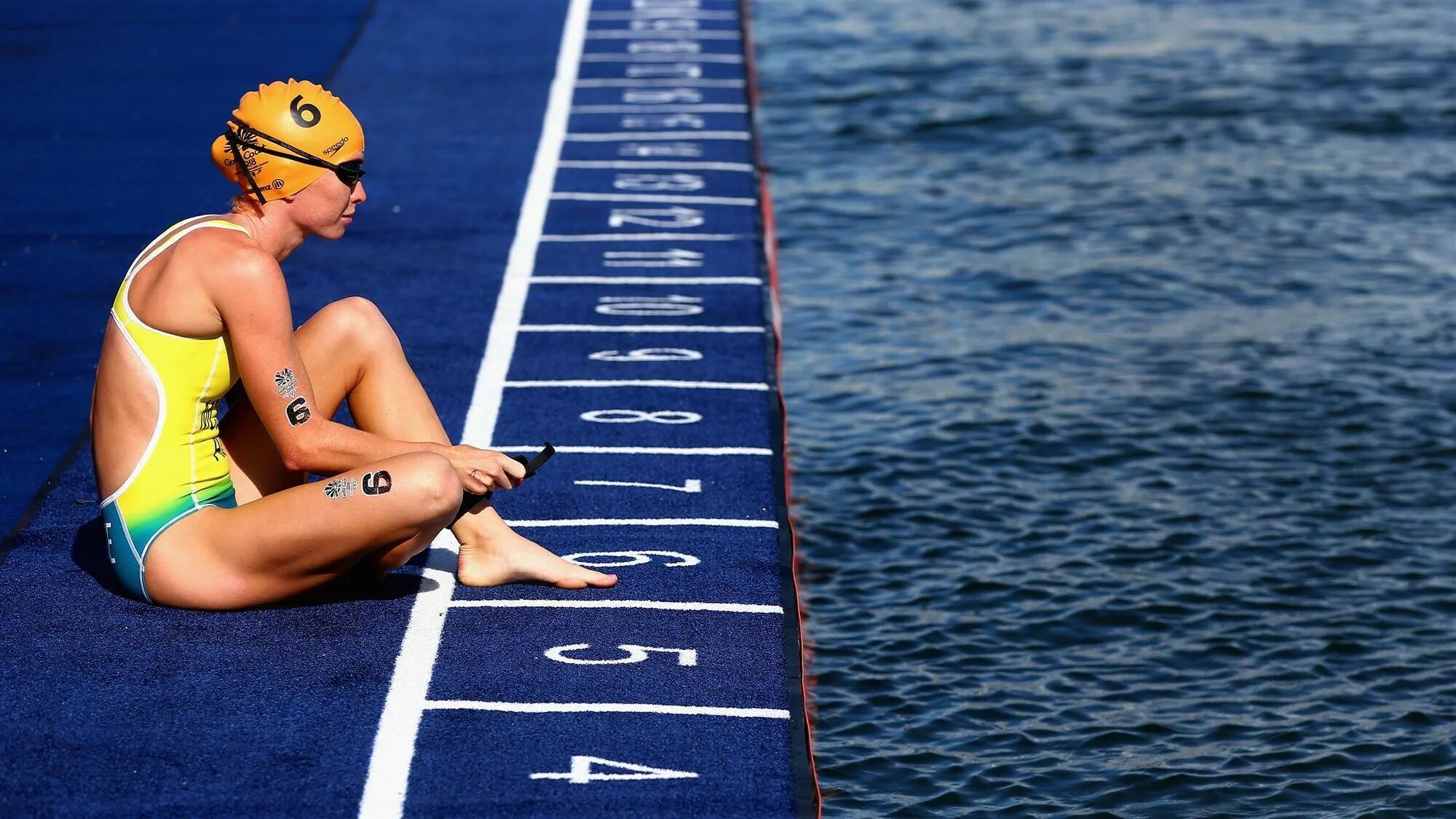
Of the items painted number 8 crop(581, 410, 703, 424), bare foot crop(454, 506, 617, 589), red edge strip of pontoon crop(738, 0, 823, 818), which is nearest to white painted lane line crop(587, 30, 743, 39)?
red edge strip of pontoon crop(738, 0, 823, 818)

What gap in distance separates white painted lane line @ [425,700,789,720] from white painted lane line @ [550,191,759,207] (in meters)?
6.60

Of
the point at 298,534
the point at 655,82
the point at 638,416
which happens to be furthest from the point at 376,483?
the point at 655,82

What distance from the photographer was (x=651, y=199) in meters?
11.8

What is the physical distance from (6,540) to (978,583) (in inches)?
173

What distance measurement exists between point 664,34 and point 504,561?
11636 mm

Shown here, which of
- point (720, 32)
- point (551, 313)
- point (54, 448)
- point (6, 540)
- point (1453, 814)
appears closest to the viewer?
point (6, 540)

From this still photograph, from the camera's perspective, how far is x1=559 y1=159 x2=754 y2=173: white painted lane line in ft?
41.0

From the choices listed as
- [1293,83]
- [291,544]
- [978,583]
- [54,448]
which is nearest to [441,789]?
[291,544]

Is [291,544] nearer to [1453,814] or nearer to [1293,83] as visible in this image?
[1453,814]

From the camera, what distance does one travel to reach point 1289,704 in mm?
7734

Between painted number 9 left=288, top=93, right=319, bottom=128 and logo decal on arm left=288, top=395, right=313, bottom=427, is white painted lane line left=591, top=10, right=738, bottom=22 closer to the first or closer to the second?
painted number 9 left=288, top=93, right=319, bottom=128

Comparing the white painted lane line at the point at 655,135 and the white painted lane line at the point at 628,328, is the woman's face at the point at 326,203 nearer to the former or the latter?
the white painted lane line at the point at 628,328

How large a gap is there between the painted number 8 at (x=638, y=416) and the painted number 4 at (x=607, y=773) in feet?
10.2

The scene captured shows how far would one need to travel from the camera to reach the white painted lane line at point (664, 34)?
1661cm
